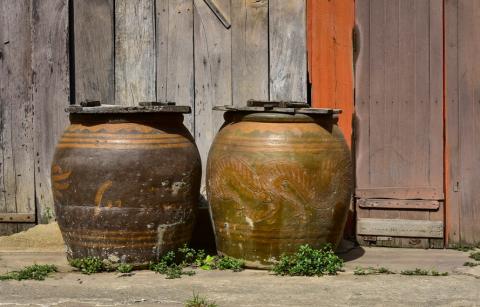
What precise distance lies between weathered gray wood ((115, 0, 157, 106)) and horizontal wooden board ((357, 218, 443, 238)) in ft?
6.83

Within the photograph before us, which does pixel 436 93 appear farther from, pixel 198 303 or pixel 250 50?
pixel 198 303

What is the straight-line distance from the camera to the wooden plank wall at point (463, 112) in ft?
18.1

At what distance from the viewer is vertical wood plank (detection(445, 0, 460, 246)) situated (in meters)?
5.52

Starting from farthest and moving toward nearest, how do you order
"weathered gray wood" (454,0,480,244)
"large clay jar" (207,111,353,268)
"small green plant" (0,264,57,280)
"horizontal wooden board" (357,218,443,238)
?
"horizontal wooden board" (357,218,443,238)
"weathered gray wood" (454,0,480,244)
"large clay jar" (207,111,353,268)
"small green plant" (0,264,57,280)

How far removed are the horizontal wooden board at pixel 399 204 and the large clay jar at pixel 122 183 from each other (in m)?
1.59

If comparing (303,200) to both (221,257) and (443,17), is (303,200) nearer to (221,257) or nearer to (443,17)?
(221,257)

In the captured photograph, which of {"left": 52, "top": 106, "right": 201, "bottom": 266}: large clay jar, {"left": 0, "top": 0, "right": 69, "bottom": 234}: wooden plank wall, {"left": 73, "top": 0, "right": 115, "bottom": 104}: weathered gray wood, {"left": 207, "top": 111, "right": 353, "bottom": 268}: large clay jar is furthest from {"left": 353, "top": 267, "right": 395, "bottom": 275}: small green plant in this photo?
{"left": 0, "top": 0, "right": 69, "bottom": 234}: wooden plank wall

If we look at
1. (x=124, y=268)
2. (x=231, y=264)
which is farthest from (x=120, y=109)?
(x=231, y=264)

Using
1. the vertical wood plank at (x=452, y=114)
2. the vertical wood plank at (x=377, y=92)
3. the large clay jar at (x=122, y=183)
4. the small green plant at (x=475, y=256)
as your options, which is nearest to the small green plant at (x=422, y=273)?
the small green plant at (x=475, y=256)

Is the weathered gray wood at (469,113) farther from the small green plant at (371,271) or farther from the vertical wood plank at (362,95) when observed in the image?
the small green plant at (371,271)

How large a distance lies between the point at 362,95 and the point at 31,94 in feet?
9.14

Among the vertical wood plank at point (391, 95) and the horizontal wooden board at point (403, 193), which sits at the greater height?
the vertical wood plank at point (391, 95)

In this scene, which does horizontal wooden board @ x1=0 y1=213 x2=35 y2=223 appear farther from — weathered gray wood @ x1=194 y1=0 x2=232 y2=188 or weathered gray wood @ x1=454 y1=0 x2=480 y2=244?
weathered gray wood @ x1=454 y1=0 x2=480 y2=244

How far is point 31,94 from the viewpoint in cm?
597
